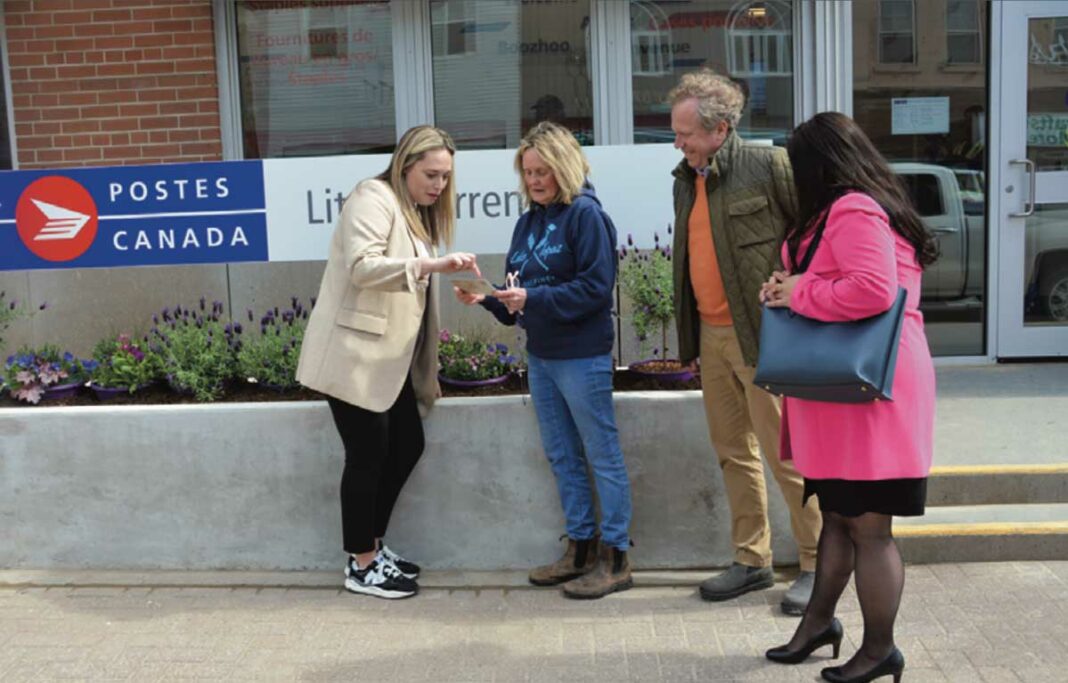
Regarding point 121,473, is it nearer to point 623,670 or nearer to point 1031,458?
point 623,670

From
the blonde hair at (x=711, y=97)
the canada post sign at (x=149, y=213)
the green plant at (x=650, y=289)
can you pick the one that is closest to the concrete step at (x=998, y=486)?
the green plant at (x=650, y=289)

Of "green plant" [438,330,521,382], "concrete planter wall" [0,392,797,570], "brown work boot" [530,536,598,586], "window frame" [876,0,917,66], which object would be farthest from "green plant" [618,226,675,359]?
"window frame" [876,0,917,66]

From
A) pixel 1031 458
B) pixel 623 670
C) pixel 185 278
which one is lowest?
pixel 623 670

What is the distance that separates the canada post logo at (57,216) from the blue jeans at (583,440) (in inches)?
89.3

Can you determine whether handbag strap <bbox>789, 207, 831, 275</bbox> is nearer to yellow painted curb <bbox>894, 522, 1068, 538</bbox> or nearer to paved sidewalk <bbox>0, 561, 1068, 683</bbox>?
paved sidewalk <bbox>0, 561, 1068, 683</bbox>

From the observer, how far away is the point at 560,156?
4.36 m

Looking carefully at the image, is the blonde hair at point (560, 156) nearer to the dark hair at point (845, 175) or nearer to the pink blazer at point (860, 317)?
the dark hair at point (845, 175)

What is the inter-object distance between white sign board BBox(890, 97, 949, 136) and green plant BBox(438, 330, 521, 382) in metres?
3.25

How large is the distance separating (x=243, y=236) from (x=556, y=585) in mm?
2141

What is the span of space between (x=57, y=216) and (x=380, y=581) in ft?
7.56

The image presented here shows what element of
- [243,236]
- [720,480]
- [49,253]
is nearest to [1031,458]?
[720,480]

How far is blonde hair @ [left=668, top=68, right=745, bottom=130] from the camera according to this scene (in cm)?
414

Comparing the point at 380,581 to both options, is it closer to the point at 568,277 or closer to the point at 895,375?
the point at 568,277

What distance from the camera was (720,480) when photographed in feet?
15.8
